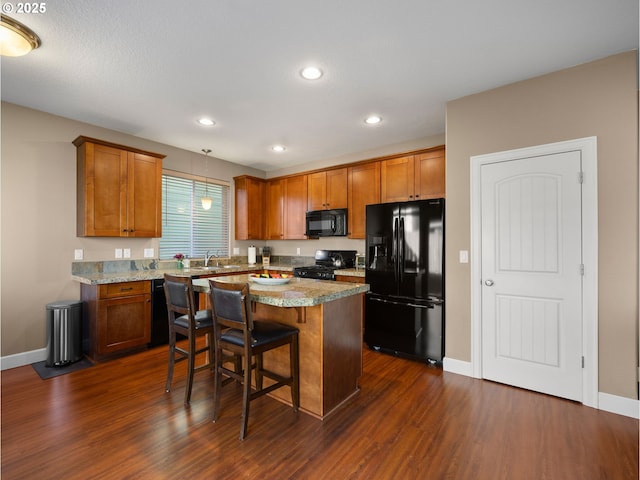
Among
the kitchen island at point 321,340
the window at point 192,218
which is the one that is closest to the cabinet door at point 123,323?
the window at point 192,218

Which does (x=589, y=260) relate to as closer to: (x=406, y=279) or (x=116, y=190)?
(x=406, y=279)

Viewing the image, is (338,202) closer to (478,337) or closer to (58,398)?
(478,337)

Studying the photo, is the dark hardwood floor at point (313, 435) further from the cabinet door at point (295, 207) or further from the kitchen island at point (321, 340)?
the cabinet door at point (295, 207)

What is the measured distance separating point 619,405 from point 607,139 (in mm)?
2022

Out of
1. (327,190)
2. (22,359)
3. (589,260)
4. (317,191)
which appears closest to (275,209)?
(317,191)

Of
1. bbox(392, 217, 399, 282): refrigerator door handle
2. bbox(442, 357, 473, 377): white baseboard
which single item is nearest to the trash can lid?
bbox(392, 217, 399, 282): refrigerator door handle

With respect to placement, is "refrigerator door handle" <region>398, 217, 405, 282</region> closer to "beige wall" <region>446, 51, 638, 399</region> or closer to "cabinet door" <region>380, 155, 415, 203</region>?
"cabinet door" <region>380, 155, 415, 203</region>

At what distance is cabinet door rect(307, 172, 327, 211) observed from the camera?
498cm

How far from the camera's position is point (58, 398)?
255 cm

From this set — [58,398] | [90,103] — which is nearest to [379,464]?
[58,398]

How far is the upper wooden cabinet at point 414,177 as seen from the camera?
386 centimetres

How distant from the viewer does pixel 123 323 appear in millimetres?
3512

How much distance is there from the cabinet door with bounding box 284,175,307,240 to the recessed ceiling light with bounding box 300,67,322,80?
258 centimetres

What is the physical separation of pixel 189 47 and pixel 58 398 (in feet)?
9.77
